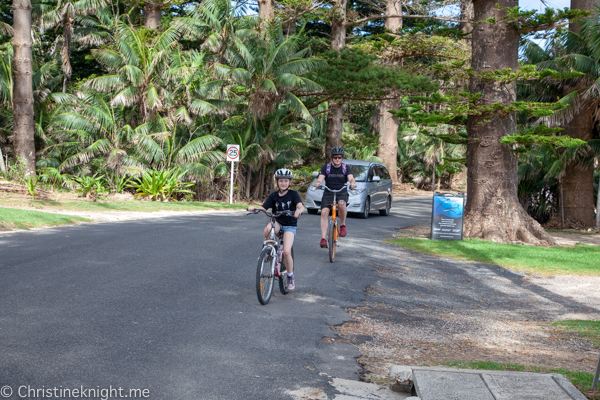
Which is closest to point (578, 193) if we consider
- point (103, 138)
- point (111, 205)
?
point (111, 205)

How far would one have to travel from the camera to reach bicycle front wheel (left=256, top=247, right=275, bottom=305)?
710 cm

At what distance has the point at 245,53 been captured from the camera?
27828 mm

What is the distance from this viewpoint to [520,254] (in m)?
13.7

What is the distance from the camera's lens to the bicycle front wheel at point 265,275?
7098 mm

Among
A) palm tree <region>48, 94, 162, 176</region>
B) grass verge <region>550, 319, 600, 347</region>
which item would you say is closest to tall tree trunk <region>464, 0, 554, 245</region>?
grass verge <region>550, 319, 600, 347</region>

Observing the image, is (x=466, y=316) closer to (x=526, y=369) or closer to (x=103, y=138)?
(x=526, y=369)

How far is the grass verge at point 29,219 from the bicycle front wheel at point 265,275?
27.2ft

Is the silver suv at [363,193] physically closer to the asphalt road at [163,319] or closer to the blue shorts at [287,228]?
the asphalt road at [163,319]

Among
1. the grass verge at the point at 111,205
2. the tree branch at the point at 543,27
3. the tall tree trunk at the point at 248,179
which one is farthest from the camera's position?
the tall tree trunk at the point at 248,179

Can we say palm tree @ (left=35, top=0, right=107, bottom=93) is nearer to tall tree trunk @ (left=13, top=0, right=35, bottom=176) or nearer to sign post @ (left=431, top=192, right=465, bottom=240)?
tall tree trunk @ (left=13, top=0, right=35, bottom=176)

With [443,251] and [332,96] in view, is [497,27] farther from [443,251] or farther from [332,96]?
[332,96]

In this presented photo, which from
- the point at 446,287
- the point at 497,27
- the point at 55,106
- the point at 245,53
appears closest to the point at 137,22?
the point at 55,106

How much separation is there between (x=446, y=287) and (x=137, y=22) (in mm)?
36952

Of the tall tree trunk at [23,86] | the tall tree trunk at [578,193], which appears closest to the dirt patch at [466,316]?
the tall tree trunk at [578,193]
